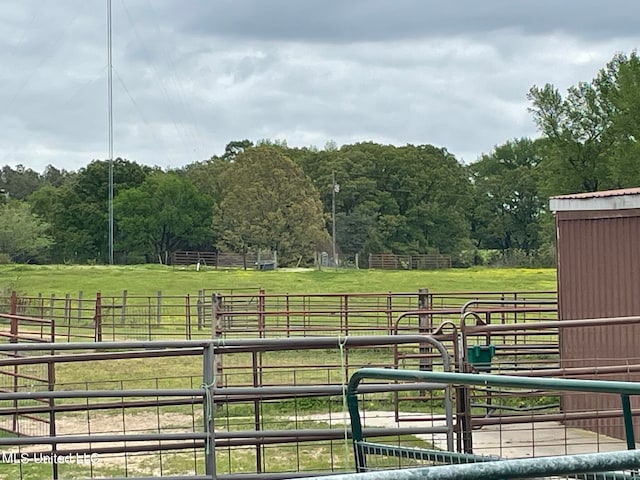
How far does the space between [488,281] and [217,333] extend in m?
29.2

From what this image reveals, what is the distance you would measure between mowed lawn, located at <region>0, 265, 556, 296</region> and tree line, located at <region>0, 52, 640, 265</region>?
11453 millimetres

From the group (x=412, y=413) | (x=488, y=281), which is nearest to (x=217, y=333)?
(x=412, y=413)

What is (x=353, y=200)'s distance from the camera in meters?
74.8

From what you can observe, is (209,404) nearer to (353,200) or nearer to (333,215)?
(333,215)

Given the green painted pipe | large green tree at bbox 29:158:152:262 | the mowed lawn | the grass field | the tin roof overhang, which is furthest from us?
large green tree at bbox 29:158:152:262

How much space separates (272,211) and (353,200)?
12286 mm

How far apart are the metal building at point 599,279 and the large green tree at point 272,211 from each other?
51652 millimetres

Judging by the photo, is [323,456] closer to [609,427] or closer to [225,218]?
[609,427]

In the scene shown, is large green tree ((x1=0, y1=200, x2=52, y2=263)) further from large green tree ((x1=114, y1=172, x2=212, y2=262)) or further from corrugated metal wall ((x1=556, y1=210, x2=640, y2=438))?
corrugated metal wall ((x1=556, y1=210, x2=640, y2=438))

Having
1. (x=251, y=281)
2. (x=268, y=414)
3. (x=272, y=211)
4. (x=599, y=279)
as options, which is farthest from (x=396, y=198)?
(x=599, y=279)

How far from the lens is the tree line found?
5606cm

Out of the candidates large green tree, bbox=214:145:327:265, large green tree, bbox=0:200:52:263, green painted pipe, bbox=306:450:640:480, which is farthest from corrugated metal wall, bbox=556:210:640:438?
large green tree, bbox=0:200:52:263

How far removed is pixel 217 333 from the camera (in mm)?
15352

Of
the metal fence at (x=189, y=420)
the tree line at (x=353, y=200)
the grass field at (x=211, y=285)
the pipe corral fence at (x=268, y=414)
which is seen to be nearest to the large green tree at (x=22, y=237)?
the tree line at (x=353, y=200)
